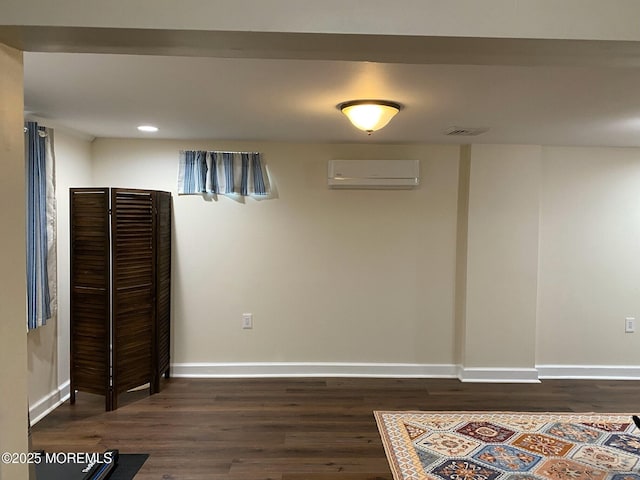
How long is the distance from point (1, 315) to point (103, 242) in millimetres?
2245

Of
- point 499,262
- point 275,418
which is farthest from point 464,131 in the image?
point 275,418

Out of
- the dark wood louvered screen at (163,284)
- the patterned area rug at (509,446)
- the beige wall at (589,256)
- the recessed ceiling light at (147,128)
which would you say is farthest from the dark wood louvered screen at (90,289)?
the beige wall at (589,256)

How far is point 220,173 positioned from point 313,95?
5.96ft

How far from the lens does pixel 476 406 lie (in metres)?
3.56

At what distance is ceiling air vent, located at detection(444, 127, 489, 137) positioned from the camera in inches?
130

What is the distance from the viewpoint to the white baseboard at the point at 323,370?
4172 mm

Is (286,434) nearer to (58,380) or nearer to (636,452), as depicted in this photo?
(58,380)

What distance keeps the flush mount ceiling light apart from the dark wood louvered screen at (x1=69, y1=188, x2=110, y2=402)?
1908mm

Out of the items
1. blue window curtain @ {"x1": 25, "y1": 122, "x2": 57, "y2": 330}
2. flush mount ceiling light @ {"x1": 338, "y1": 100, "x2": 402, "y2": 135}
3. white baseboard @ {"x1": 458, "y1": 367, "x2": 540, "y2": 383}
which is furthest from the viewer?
white baseboard @ {"x1": 458, "y1": 367, "x2": 540, "y2": 383}

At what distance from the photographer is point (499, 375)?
412 cm

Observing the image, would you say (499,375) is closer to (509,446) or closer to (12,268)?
(509,446)

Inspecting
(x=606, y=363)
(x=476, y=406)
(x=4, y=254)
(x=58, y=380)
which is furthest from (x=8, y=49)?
(x=606, y=363)

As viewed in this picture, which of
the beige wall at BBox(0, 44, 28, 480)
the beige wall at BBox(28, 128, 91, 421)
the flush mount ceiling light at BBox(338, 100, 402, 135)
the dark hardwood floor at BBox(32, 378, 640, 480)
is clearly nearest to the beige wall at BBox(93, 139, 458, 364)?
the dark hardwood floor at BBox(32, 378, 640, 480)

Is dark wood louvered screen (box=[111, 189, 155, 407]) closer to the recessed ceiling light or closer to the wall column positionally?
the recessed ceiling light
